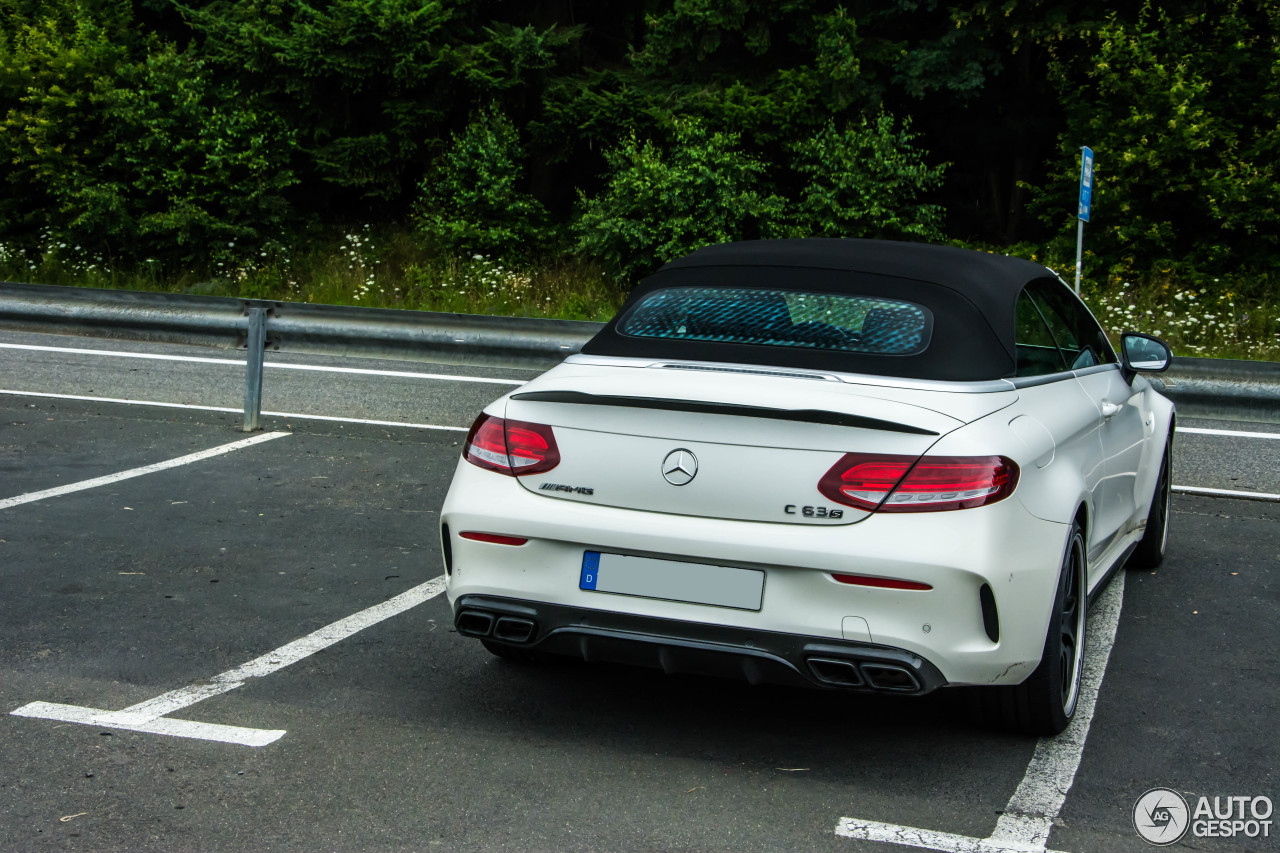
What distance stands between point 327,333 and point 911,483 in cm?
639

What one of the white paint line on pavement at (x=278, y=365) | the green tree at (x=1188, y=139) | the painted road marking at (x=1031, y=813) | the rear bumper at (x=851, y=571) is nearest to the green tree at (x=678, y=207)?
the green tree at (x=1188, y=139)

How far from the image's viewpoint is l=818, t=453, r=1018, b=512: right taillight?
11.6 ft

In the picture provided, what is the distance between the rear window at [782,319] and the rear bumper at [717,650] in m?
1.05

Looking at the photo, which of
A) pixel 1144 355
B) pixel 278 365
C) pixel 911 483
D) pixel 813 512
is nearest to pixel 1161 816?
pixel 911 483

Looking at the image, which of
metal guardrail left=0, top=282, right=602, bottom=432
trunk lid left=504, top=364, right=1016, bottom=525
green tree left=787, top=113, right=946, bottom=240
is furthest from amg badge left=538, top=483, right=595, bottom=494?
green tree left=787, top=113, right=946, bottom=240

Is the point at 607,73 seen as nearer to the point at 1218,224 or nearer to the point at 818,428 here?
the point at 1218,224

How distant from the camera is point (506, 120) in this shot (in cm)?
2097

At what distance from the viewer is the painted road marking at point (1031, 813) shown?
330 cm

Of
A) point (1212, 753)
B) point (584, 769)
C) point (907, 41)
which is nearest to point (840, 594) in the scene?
point (584, 769)

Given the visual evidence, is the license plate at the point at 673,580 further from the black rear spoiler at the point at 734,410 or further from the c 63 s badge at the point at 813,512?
the black rear spoiler at the point at 734,410

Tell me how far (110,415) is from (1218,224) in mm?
14929

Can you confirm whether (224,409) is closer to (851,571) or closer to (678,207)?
(851,571)

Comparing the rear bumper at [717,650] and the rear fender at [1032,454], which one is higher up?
the rear fender at [1032,454]

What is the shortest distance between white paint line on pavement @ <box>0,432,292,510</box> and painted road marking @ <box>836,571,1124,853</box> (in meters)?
5.17
